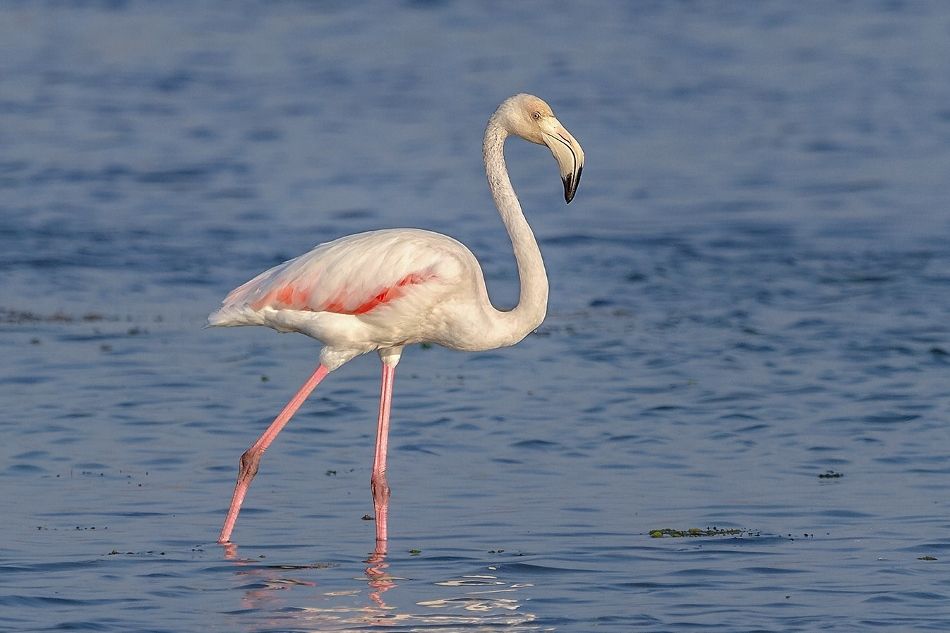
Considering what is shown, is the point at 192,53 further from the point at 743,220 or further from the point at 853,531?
the point at 853,531

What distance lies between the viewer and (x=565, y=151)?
304 inches

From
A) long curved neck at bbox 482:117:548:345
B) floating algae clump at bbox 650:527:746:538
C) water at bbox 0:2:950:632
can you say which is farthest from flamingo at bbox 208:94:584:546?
floating algae clump at bbox 650:527:746:538

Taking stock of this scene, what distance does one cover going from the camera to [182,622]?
6.31 metres

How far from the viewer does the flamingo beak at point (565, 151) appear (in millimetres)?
7676

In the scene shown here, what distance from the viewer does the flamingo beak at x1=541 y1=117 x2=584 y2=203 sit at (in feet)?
25.2

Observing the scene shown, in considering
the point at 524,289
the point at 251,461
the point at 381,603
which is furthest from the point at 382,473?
the point at 381,603

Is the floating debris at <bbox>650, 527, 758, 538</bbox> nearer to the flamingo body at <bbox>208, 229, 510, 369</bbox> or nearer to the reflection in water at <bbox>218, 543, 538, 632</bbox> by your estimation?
the reflection in water at <bbox>218, 543, 538, 632</bbox>

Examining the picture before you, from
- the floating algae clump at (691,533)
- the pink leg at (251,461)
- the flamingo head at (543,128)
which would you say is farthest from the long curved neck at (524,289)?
the floating algae clump at (691,533)

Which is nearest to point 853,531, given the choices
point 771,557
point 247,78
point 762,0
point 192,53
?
point 771,557

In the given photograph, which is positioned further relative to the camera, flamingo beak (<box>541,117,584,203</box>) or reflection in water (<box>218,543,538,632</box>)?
flamingo beak (<box>541,117,584,203</box>)

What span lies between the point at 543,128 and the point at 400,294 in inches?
41.6

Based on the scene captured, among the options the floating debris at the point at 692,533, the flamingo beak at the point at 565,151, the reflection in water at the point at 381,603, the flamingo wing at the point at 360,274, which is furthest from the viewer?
the flamingo beak at the point at 565,151

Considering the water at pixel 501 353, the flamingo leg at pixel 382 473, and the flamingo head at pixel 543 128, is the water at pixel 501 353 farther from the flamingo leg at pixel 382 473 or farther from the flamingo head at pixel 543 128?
the flamingo head at pixel 543 128

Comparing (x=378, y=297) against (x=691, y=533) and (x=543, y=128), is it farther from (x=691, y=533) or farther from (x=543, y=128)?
(x=691, y=533)
